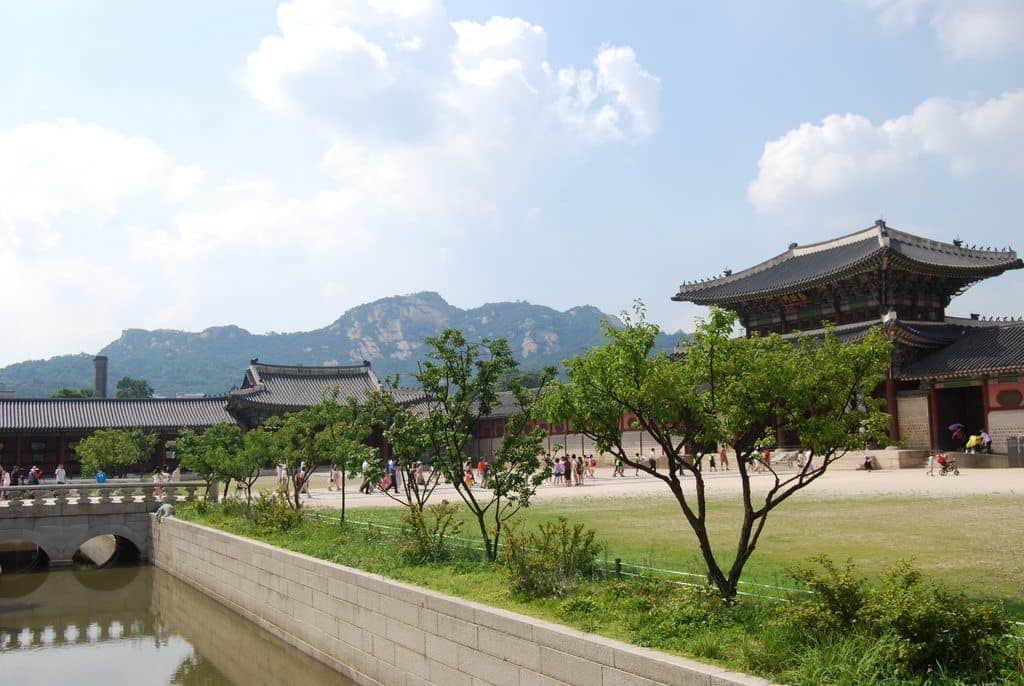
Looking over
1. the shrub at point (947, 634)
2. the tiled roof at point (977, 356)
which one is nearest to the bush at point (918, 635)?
the shrub at point (947, 634)

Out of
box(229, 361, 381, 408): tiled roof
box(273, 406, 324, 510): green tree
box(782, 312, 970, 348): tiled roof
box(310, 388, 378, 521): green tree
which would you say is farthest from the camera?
box(229, 361, 381, 408): tiled roof

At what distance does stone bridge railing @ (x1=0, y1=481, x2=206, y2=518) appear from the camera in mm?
30156

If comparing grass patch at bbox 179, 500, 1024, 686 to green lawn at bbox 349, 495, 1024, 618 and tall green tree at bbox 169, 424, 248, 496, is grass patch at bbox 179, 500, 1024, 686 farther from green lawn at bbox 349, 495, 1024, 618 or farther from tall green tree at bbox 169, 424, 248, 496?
tall green tree at bbox 169, 424, 248, 496

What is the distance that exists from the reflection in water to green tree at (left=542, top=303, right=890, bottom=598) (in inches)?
313

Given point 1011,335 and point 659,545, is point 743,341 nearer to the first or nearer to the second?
point 659,545

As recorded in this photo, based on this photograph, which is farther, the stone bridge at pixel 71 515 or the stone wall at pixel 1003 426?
the stone wall at pixel 1003 426

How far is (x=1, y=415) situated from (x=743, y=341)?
60.1 meters

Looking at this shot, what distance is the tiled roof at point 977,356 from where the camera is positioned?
38.7m

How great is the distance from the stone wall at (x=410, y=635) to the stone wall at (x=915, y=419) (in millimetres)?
34241

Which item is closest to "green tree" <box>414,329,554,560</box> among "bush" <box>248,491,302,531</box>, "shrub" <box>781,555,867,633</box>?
"shrub" <box>781,555,867,633</box>

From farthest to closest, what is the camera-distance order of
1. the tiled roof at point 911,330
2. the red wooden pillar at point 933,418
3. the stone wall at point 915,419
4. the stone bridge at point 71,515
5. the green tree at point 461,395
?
the tiled roof at point 911,330, the stone wall at point 915,419, the red wooden pillar at point 933,418, the stone bridge at point 71,515, the green tree at point 461,395

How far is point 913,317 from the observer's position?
47.6 metres

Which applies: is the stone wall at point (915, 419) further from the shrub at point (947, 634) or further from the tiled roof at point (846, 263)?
the shrub at point (947, 634)

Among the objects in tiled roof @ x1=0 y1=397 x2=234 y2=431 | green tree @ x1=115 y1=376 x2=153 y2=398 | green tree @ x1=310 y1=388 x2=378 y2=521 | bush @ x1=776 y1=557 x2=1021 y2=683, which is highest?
green tree @ x1=115 y1=376 x2=153 y2=398
